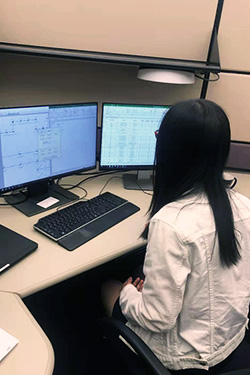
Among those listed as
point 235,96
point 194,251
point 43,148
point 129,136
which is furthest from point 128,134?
point 194,251

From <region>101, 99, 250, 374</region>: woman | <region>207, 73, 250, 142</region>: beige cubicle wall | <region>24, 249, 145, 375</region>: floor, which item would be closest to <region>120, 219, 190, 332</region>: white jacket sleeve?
<region>101, 99, 250, 374</region>: woman

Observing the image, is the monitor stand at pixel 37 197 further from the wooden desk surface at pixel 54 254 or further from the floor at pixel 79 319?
the floor at pixel 79 319

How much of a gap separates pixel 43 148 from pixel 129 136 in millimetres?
381

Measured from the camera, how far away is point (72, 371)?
4.17 ft

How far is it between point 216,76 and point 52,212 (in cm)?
99

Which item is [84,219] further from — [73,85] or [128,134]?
[73,85]

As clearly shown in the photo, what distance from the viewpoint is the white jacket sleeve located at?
715mm

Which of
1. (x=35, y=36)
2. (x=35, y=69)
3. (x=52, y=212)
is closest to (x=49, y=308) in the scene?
(x=52, y=212)

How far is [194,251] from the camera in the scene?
2.37 feet

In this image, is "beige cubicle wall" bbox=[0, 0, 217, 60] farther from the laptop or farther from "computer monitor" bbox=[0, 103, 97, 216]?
the laptop

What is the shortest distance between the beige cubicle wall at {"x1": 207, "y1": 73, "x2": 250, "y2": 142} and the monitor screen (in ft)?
1.19

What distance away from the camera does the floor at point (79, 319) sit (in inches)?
50.9

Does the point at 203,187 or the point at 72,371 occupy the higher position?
the point at 203,187

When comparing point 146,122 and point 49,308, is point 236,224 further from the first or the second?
point 49,308
